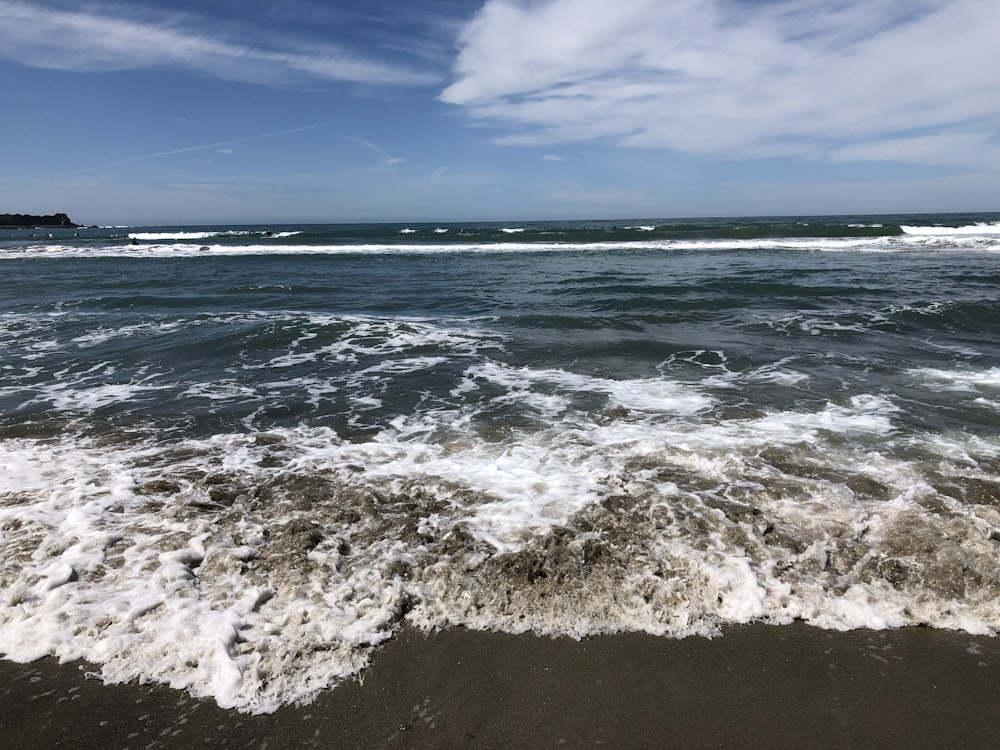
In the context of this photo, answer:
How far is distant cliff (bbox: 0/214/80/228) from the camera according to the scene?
299 ft

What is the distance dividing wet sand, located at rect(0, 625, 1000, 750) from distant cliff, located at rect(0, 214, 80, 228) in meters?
122

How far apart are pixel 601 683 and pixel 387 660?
3.61 ft

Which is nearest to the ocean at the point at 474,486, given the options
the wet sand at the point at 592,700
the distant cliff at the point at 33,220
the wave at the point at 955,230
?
the wet sand at the point at 592,700

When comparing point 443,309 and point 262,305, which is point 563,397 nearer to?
point 443,309

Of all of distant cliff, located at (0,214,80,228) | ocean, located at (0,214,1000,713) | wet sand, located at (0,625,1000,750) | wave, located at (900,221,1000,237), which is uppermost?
distant cliff, located at (0,214,80,228)

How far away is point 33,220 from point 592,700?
413 ft

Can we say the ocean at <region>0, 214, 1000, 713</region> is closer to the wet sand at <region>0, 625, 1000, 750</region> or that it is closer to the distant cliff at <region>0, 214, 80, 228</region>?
the wet sand at <region>0, 625, 1000, 750</region>

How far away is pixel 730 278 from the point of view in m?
17.9

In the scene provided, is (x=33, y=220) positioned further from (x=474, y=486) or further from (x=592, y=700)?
(x=592, y=700)

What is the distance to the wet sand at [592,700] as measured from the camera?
2.45m

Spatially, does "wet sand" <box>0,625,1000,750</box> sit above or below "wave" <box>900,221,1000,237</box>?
below

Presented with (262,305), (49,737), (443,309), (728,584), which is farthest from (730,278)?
(49,737)

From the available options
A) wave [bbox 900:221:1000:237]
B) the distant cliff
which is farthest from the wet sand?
the distant cliff

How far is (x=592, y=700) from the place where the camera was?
2.64 meters
